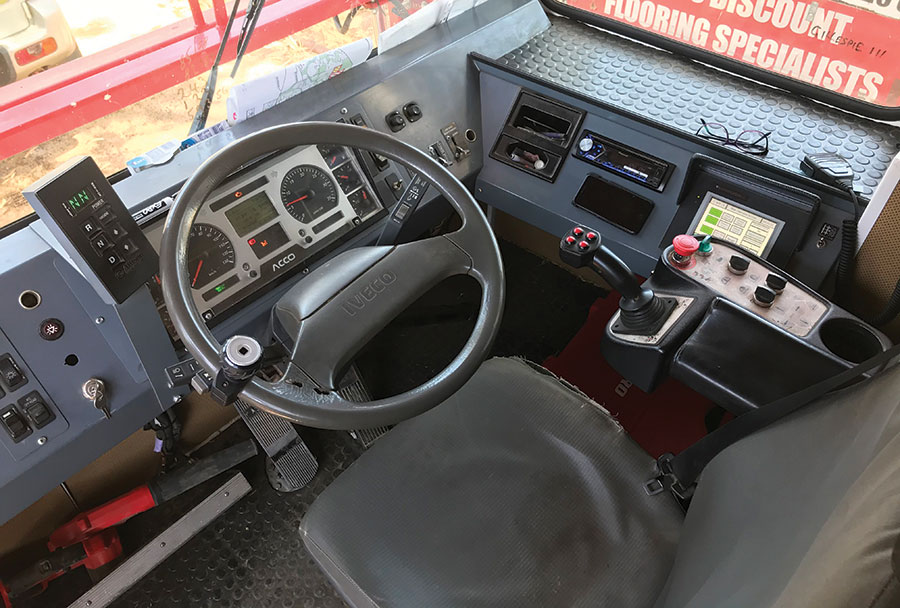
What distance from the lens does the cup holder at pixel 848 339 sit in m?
1.21

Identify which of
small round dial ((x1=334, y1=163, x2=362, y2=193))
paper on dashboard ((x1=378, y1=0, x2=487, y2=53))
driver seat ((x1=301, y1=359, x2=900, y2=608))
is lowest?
driver seat ((x1=301, y1=359, x2=900, y2=608))

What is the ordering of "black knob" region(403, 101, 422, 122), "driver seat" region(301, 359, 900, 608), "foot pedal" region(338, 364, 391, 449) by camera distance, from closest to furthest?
1. "driver seat" region(301, 359, 900, 608)
2. "black knob" region(403, 101, 422, 122)
3. "foot pedal" region(338, 364, 391, 449)

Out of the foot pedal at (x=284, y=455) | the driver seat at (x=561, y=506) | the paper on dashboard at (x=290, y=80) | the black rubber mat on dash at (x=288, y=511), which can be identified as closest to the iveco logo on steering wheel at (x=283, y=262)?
the paper on dashboard at (x=290, y=80)

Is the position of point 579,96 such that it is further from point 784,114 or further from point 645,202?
point 784,114

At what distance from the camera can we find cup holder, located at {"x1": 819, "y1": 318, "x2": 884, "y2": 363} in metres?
1.21

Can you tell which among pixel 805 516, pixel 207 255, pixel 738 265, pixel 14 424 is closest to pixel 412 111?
pixel 207 255

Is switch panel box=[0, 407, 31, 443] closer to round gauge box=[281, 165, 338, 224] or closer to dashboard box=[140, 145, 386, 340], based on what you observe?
dashboard box=[140, 145, 386, 340]

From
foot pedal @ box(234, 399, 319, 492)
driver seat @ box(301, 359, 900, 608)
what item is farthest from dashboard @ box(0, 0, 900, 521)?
foot pedal @ box(234, 399, 319, 492)

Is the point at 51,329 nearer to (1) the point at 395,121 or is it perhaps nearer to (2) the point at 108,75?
(2) the point at 108,75

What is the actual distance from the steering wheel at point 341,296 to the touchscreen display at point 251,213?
27 centimetres

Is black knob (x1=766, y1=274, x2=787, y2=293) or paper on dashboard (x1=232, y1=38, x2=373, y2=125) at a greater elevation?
paper on dashboard (x1=232, y1=38, x2=373, y2=125)

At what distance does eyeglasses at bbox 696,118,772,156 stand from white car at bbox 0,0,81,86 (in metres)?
1.64

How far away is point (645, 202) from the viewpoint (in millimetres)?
1553

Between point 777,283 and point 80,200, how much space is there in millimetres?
1313
